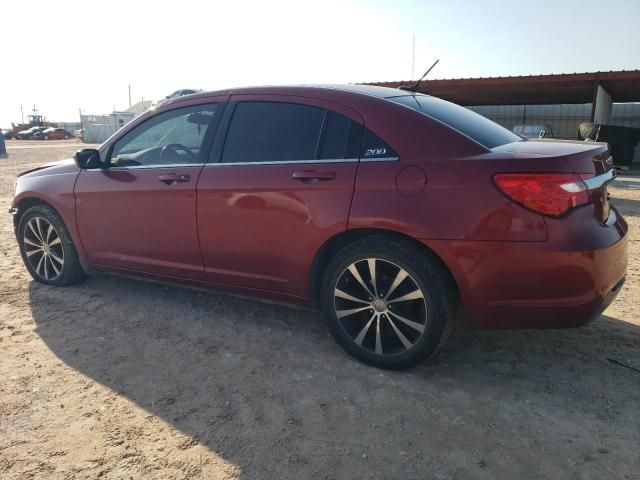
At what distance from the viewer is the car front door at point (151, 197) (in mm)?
3703

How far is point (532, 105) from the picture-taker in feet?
84.4

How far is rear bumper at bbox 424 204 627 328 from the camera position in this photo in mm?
2582

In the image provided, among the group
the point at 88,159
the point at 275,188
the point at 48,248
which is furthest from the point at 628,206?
the point at 48,248

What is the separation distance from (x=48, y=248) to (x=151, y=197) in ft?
4.79

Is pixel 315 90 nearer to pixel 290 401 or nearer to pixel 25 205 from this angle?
pixel 290 401

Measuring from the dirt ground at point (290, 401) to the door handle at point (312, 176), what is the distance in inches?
44.7

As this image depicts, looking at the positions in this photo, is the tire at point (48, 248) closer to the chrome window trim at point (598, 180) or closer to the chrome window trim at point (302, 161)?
the chrome window trim at point (302, 161)

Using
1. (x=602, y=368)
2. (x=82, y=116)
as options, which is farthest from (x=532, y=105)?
(x=82, y=116)

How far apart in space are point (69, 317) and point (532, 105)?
26.3 meters

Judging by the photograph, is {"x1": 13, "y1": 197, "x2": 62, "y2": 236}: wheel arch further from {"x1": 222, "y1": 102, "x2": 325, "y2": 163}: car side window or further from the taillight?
the taillight

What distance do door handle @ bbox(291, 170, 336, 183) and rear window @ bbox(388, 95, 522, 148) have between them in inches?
25.1

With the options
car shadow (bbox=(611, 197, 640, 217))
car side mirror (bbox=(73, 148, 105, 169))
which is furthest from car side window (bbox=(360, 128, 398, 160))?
car shadow (bbox=(611, 197, 640, 217))

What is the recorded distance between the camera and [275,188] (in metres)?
3.27

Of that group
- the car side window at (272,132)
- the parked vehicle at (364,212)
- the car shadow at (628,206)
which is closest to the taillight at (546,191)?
the parked vehicle at (364,212)
